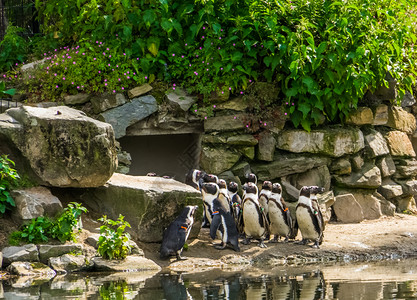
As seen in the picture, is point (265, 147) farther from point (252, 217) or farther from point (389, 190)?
point (389, 190)

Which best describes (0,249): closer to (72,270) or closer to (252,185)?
(72,270)

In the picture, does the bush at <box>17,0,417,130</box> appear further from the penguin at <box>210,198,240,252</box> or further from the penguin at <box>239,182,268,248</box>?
the penguin at <box>210,198,240,252</box>

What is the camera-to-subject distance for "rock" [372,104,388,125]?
1309cm

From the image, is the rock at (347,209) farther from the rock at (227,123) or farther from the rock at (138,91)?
the rock at (138,91)

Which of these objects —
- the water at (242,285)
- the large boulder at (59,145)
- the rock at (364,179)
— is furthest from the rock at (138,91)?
the water at (242,285)

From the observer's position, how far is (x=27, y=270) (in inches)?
348

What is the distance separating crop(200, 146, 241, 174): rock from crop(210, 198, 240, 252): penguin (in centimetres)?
182

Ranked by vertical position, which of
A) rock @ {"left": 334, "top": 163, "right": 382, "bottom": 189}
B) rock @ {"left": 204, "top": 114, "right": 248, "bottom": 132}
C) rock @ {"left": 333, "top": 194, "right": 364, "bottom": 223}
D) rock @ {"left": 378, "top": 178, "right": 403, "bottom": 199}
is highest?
rock @ {"left": 204, "top": 114, "right": 248, "bottom": 132}

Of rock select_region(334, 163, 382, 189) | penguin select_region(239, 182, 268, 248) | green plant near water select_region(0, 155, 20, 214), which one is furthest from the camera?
Answer: rock select_region(334, 163, 382, 189)

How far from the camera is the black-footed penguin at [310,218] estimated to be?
10594 millimetres

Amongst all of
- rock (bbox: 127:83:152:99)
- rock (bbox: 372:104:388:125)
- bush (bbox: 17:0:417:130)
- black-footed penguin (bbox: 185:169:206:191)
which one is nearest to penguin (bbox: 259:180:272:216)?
black-footed penguin (bbox: 185:169:206:191)

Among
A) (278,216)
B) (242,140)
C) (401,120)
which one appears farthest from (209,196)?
(401,120)

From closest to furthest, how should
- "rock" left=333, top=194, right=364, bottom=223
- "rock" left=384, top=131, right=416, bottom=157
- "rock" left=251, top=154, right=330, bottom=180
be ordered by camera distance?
"rock" left=251, top=154, right=330, bottom=180 → "rock" left=333, top=194, right=364, bottom=223 → "rock" left=384, top=131, right=416, bottom=157

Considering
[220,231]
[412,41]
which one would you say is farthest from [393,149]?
[220,231]
